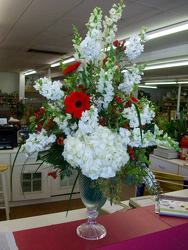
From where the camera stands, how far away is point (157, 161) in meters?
3.78

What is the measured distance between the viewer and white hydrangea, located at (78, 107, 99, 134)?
917 mm

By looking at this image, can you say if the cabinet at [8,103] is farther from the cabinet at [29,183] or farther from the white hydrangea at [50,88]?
the white hydrangea at [50,88]

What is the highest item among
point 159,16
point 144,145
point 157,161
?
point 159,16

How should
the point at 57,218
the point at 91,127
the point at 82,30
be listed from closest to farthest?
the point at 91,127
the point at 57,218
the point at 82,30

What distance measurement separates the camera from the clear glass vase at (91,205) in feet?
3.40

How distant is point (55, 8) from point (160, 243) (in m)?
3.18

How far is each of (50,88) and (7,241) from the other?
0.60 m

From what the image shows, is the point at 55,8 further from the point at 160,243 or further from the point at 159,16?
the point at 160,243

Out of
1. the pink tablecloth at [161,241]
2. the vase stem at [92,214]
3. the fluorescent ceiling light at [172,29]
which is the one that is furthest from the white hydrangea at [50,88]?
the fluorescent ceiling light at [172,29]

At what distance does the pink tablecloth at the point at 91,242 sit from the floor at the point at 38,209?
8.05ft

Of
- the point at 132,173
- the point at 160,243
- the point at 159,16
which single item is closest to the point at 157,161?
the point at 159,16

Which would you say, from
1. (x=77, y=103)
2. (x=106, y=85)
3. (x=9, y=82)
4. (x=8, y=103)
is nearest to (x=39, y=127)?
(x=77, y=103)

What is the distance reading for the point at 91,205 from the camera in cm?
109

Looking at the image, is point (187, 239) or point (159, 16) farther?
point (159, 16)
